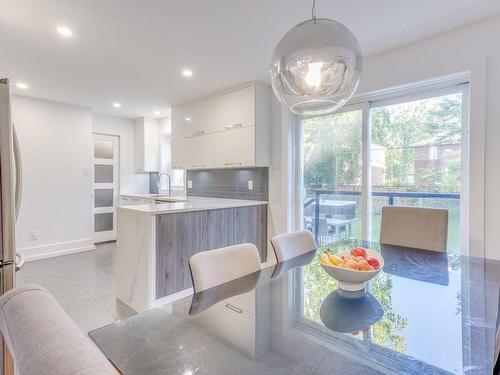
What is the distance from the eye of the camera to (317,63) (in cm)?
118

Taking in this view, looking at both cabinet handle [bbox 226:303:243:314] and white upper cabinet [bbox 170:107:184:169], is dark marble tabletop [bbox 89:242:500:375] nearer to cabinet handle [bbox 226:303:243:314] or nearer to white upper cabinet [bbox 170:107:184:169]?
cabinet handle [bbox 226:303:243:314]

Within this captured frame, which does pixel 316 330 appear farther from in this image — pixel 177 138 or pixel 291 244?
pixel 177 138

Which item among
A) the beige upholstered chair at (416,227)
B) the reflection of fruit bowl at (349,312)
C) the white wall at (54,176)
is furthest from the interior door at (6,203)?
the white wall at (54,176)

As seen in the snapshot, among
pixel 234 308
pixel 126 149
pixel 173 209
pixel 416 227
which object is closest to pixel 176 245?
pixel 173 209

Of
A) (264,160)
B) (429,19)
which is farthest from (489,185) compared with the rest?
(264,160)

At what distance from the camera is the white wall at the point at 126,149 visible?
5.36 metres

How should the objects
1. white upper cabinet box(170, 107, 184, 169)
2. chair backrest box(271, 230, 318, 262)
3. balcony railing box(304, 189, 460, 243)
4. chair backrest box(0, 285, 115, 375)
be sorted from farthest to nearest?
white upper cabinet box(170, 107, 184, 169) → balcony railing box(304, 189, 460, 243) → chair backrest box(271, 230, 318, 262) → chair backrest box(0, 285, 115, 375)

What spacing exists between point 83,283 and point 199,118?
2533 mm

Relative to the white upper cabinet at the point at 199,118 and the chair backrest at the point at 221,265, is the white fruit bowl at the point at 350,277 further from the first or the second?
the white upper cabinet at the point at 199,118

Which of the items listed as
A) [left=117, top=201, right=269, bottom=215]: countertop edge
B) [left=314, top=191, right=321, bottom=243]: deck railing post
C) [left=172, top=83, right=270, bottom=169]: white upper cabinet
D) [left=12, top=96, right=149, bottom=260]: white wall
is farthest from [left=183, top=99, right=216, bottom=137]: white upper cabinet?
[left=12, top=96, right=149, bottom=260]: white wall

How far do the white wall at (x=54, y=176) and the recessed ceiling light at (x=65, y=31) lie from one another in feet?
8.00

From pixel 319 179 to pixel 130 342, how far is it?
9.48ft

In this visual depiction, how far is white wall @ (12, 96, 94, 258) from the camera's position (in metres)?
4.16

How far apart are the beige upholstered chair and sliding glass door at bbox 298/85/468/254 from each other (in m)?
0.72
